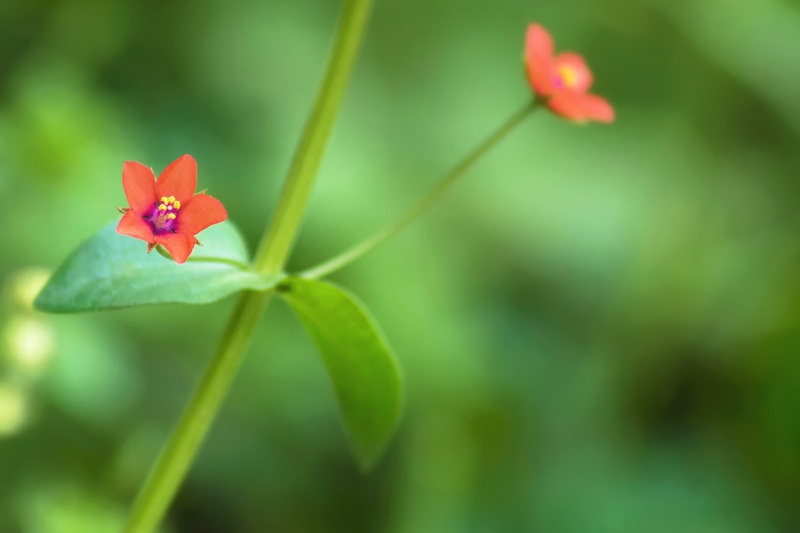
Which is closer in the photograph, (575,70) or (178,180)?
(178,180)

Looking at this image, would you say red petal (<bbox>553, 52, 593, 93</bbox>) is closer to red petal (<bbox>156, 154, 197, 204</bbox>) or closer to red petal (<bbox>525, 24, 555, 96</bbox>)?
red petal (<bbox>525, 24, 555, 96</bbox>)

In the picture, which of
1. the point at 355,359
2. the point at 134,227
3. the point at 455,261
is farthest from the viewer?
the point at 455,261

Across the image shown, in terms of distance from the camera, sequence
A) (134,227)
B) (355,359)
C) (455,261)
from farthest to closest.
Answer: (455,261)
(355,359)
(134,227)

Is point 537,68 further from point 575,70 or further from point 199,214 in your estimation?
point 199,214

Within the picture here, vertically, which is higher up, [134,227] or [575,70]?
[575,70]

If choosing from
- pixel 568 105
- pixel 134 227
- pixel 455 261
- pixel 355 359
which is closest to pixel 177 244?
pixel 134 227

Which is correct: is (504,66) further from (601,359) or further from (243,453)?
(243,453)
